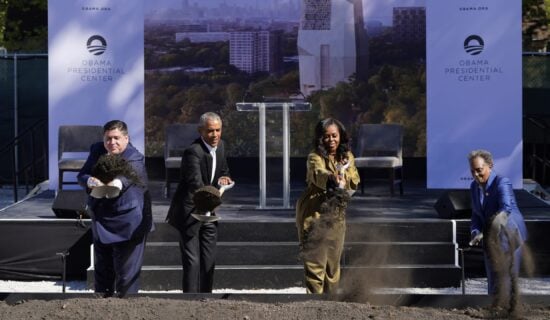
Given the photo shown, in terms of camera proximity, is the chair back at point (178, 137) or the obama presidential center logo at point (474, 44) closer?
the obama presidential center logo at point (474, 44)

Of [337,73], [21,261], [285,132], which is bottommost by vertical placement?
[21,261]

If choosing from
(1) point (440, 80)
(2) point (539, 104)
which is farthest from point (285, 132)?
(2) point (539, 104)

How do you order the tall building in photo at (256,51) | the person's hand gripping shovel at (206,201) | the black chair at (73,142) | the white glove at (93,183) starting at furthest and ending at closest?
1. the tall building in photo at (256,51)
2. the black chair at (73,142)
3. the person's hand gripping shovel at (206,201)
4. the white glove at (93,183)

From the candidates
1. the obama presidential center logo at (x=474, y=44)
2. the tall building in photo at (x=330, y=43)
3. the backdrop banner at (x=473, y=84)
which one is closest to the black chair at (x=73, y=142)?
the tall building in photo at (x=330, y=43)

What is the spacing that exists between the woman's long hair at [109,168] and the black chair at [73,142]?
228 inches

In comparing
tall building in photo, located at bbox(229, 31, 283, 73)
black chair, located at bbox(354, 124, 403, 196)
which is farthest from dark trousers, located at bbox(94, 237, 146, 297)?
tall building in photo, located at bbox(229, 31, 283, 73)

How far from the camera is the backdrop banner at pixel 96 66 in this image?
1273 cm

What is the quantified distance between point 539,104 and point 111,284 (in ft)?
31.9

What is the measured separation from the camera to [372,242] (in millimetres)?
9781

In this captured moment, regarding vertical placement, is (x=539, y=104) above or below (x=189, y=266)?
above

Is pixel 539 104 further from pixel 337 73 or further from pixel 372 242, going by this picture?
pixel 372 242

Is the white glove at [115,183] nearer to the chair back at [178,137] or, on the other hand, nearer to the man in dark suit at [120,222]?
the man in dark suit at [120,222]

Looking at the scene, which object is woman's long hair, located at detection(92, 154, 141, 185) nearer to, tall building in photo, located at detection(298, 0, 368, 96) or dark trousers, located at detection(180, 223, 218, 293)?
dark trousers, located at detection(180, 223, 218, 293)

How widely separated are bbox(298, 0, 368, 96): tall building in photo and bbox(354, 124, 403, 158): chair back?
925 mm
